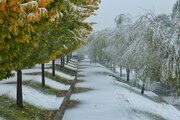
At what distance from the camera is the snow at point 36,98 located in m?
20.6

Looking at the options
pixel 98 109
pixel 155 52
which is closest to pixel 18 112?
pixel 98 109

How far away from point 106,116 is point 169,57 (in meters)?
3.86

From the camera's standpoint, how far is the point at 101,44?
5956cm

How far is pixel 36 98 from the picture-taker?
22.1m

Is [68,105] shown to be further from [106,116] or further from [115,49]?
[115,49]

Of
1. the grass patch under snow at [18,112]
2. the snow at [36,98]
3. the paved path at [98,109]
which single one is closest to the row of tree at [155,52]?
the paved path at [98,109]

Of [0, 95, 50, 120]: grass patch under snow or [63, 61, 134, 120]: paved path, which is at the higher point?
[0, 95, 50, 120]: grass patch under snow

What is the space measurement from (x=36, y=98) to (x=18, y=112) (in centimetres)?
539

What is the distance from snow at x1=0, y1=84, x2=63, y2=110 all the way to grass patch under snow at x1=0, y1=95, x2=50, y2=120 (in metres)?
1.16

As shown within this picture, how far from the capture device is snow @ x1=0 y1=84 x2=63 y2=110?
67.5 feet

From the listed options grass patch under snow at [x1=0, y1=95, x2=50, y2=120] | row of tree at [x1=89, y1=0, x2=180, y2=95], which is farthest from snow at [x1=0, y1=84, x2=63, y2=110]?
row of tree at [x1=89, y1=0, x2=180, y2=95]

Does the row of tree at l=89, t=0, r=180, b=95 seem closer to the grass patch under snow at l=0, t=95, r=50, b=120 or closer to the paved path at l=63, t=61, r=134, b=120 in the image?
the paved path at l=63, t=61, r=134, b=120

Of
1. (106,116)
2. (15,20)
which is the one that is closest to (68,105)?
(106,116)

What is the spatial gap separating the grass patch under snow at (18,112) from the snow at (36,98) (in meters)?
1.16
